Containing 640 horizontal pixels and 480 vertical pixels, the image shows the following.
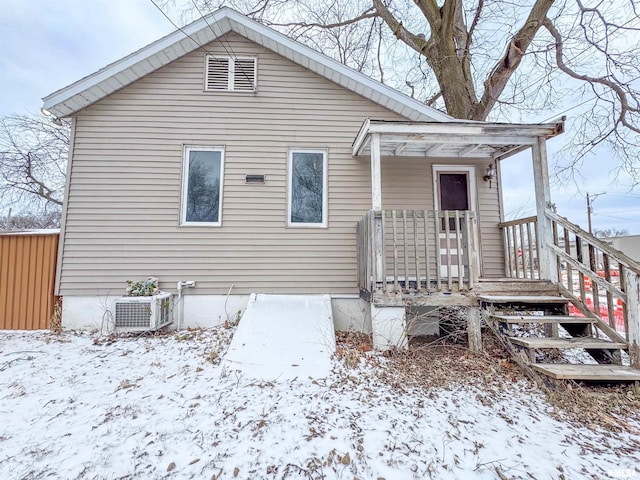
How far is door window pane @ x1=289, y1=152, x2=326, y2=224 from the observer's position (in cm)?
533

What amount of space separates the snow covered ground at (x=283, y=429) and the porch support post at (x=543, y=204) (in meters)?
1.95

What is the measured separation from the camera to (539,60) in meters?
7.38

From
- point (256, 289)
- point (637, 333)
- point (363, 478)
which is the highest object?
point (256, 289)

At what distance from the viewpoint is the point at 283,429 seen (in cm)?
232

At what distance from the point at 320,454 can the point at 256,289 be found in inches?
129

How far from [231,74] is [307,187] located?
246cm

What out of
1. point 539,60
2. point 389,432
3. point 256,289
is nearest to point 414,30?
point 539,60

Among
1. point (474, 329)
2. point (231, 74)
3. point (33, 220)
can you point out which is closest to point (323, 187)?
point (231, 74)

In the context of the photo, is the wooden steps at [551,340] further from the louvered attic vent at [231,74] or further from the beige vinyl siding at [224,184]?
the louvered attic vent at [231,74]

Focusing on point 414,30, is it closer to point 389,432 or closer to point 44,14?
point 389,432

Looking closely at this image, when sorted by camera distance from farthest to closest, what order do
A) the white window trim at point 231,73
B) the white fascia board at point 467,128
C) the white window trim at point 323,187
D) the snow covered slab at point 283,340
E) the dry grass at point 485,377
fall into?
the white window trim at point 231,73, the white window trim at point 323,187, the white fascia board at point 467,128, the snow covered slab at point 283,340, the dry grass at point 485,377

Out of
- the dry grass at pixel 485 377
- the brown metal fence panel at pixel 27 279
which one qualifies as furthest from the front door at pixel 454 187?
the brown metal fence panel at pixel 27 279

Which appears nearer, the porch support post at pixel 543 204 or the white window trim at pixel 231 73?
the porch support post at pixel 543 204

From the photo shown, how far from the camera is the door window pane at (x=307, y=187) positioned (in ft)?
17.5
